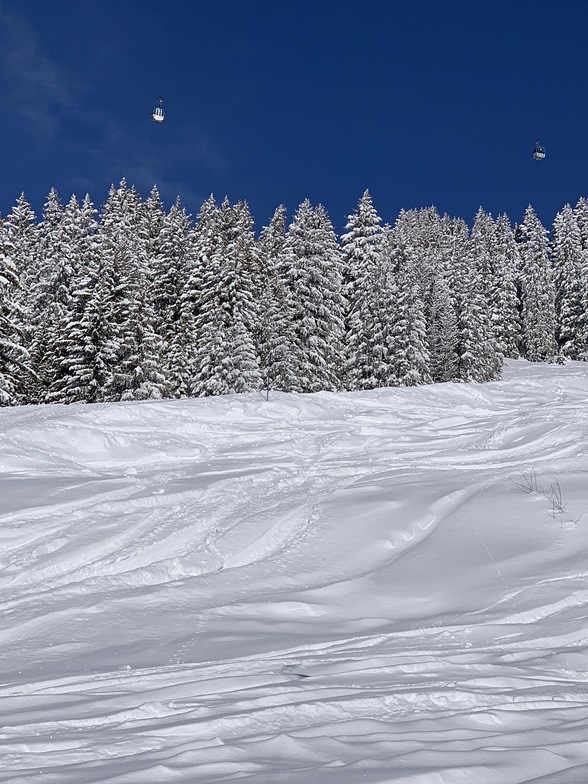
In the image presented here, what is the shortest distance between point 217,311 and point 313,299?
489 centimetres

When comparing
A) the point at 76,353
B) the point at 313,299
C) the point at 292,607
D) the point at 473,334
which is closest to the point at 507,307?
the point at 473,334

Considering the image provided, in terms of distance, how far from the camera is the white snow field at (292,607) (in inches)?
111

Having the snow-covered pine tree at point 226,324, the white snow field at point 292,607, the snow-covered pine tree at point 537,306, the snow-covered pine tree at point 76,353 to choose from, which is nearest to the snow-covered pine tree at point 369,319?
the snow-covered pine tree at point 226,324

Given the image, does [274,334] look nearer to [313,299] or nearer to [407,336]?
[313,299]

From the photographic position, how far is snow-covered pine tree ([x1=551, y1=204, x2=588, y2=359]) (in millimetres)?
52438

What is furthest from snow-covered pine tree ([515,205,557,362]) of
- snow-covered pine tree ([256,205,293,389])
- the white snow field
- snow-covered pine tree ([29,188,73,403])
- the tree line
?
the white snow field

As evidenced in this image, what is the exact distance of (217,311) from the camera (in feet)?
108

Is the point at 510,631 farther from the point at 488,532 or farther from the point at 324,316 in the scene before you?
the point at 324,316

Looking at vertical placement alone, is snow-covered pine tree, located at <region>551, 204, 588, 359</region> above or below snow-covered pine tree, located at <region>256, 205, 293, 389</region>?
above

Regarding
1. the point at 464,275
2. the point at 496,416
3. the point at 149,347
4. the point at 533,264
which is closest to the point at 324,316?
the point at 149,347

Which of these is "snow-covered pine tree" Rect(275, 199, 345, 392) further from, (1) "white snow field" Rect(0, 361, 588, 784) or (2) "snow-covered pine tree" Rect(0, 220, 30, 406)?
(1) "white snow field" Rect(0, 361, 588, 784)

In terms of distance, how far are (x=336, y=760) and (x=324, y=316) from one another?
100 feet

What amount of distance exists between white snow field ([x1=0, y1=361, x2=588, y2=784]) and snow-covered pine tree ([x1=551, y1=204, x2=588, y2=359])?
147 ft

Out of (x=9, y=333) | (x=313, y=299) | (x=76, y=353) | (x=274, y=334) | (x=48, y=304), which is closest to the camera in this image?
(x=9, y=333)
